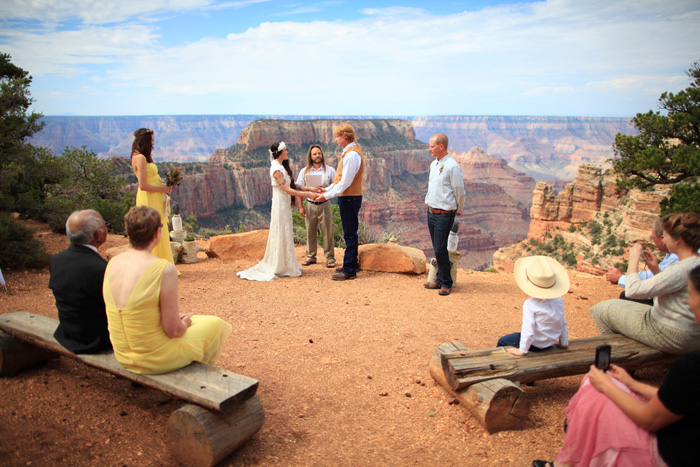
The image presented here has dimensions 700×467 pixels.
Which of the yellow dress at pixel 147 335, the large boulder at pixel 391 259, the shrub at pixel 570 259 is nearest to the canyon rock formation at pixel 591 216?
the shrub at pixel 570 259

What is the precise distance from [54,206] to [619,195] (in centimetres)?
3043

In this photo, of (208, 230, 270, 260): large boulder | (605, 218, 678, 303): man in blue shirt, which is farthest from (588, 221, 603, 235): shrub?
(605, 218, 678, 303): man in blue shirt

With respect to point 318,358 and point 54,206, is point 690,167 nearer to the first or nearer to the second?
point 318,358

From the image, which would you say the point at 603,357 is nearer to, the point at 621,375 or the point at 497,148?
the point at 621,375

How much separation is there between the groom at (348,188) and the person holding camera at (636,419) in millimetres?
4495

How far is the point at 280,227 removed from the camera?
24.0ft

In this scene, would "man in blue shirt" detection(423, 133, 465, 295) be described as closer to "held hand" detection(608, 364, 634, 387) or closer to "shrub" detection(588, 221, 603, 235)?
"held hand" detection(608, 364, 634, 387)

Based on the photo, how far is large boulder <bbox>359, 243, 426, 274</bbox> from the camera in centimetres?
789

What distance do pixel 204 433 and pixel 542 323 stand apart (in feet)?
9.01

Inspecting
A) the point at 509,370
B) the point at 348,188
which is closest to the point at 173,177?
the point at 348,188

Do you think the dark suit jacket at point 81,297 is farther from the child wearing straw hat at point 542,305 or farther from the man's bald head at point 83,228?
the child wearing straw hat at point 542,305

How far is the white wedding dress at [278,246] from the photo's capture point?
7.27 meters

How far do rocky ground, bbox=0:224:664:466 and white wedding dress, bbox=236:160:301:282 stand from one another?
88 cm

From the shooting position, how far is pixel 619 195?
27359 millimetres
